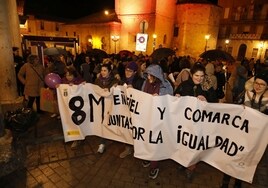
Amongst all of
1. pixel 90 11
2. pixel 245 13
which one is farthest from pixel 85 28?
pixel 245 13

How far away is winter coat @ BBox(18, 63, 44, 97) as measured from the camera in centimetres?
630

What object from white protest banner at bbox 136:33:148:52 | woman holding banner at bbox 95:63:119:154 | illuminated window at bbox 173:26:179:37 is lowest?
woman holding banner at bbox 95:63:119:154

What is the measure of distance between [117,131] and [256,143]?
2.39m

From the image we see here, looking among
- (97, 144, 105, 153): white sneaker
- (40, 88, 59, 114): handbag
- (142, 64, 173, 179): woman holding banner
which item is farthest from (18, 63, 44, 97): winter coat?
(142, 64, 173, 179): woman holding banner

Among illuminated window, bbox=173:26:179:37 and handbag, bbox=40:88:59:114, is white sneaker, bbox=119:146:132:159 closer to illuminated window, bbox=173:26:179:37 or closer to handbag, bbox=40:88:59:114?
handbag, bbox=40:88:59:114

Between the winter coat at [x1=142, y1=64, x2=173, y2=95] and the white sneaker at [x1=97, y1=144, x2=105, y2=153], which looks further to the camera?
the white sneaker at [x1=97, y1=144, x2=105, y2=153]

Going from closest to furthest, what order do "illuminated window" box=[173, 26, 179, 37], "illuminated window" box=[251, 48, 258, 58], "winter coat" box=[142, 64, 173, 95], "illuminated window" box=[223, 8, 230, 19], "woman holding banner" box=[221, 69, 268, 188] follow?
1. "woman holding banner" box=[221, 69, 268, 188]
2. "winter coat" box=[142, 64, 173, 95]
3. "illuminated window" box=[173, 26, 179, 37]
4. "illuminated window" box=[251, 48, 258, 58]
5. "illuminated window" box=[223, 8, 230, 19]

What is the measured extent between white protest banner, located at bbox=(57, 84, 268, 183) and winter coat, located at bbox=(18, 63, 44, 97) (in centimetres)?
233

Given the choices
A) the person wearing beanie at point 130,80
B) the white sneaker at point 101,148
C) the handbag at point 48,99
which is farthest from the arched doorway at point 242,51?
the handbag at point 48,99

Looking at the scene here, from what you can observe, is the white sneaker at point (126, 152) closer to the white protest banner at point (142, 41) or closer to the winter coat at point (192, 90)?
the winter coat at point (192, 90)

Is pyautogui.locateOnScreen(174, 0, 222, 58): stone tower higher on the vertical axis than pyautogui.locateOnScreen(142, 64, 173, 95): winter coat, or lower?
higher

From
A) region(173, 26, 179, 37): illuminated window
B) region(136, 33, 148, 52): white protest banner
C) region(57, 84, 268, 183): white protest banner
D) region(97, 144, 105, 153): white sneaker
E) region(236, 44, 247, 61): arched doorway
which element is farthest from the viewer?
region(236, 44, 247, 61): arched doorway

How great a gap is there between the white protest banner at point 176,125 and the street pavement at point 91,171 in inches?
19.4

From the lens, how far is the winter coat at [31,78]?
630 centimetres
